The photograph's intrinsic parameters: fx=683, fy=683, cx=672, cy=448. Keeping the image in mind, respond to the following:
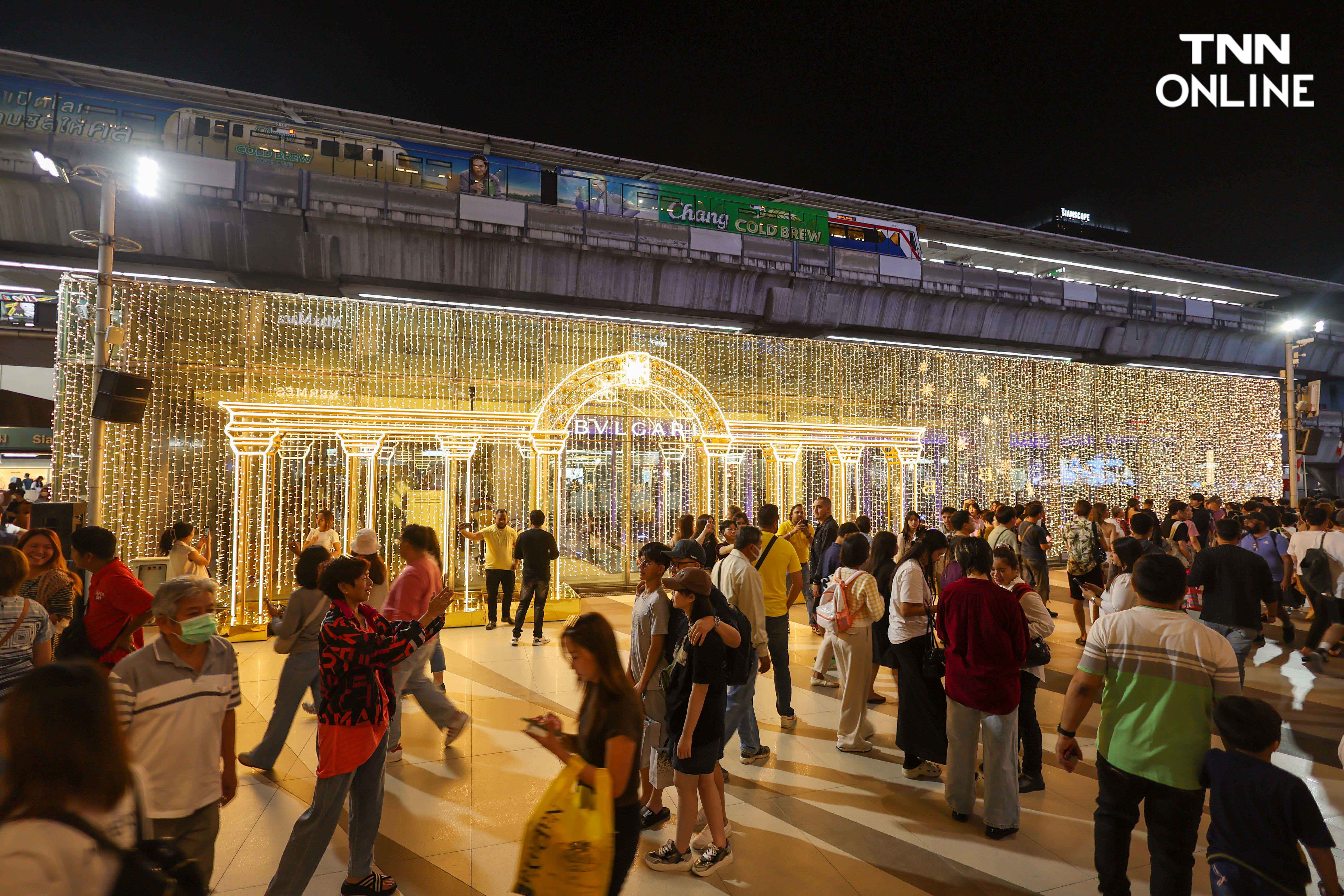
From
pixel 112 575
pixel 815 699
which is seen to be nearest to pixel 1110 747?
pixel 815 699

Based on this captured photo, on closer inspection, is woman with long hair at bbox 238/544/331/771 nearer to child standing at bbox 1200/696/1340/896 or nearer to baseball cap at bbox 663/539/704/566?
baseball cap at bbox 663/539/704/566

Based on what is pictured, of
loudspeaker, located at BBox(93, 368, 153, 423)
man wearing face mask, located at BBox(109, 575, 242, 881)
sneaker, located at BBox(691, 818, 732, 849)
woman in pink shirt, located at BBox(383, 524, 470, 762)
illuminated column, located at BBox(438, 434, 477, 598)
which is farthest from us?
illuminated column, located at BBox(438, 434, 477, 598)

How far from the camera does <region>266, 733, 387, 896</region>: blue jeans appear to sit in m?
2.67

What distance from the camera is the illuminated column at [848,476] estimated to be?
11.7 meters

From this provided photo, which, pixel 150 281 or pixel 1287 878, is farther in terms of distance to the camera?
pixel 150 281

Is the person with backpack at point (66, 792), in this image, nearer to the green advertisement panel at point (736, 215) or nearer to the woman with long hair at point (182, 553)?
the woman with long hair at point (182, 553)

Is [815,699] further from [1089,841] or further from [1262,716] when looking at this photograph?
[1262,716]

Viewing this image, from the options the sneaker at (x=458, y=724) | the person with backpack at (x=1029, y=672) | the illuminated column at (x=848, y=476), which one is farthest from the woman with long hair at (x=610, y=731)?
the illuminated column at (x=848, y=476)

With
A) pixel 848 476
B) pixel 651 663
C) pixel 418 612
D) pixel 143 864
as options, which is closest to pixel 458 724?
pixel 418 612

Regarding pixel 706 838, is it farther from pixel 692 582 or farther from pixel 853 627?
pixel 853 627

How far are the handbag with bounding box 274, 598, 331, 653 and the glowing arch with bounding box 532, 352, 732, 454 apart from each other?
18.8 ft

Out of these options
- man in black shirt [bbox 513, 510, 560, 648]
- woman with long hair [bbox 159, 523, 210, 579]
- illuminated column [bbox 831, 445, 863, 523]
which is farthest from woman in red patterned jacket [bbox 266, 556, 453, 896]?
illuminated column [bbox 831, 445, 863, 523]

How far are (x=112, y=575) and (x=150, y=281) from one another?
652 centimetres

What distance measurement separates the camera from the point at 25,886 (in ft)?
4.42
